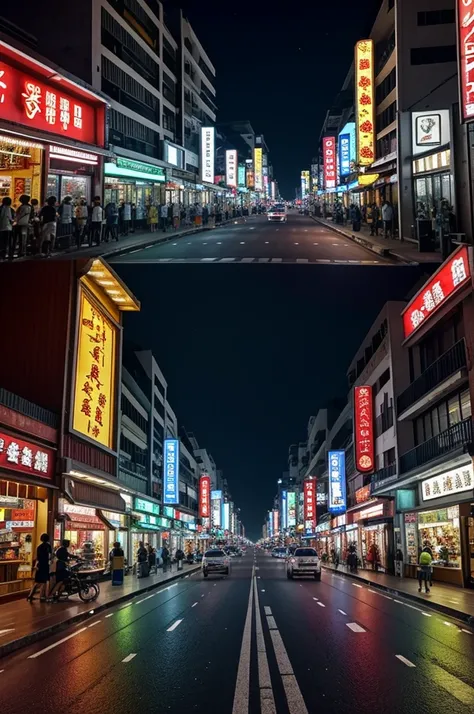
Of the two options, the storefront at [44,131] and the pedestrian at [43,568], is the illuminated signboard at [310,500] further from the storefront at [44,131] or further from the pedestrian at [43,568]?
the pedestrian at [43,568]

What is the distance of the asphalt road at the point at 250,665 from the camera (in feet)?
30.5

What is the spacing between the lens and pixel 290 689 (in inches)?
393

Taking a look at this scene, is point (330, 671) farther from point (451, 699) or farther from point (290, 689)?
point (451, 699)

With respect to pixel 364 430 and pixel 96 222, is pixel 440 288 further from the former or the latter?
pixel 364 430

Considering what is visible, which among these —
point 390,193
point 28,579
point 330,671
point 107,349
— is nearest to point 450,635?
point 330,671

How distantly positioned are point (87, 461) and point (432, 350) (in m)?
19.5

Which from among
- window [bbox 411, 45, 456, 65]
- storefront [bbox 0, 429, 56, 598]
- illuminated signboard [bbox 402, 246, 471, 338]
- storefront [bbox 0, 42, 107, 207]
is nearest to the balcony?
illuminated signboard [bbox 402, 246, 471, 338]

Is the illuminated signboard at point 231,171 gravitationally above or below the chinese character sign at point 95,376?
above

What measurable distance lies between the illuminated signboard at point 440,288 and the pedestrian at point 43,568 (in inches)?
656

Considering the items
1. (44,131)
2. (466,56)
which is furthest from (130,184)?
(466,56)

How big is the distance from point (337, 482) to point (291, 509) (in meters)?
88.6

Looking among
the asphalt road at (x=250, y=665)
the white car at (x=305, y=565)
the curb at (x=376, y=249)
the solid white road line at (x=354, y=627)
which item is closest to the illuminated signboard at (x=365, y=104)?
the curb at (x=376, y=249)

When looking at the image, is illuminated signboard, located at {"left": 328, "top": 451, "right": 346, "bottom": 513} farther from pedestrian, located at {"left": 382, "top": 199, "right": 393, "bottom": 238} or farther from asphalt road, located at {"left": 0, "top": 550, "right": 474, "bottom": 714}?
asphalt road, located at {"left": 0, "top": 550, "right": 474, "bottom": 714}

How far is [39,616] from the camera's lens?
63.7 feet
